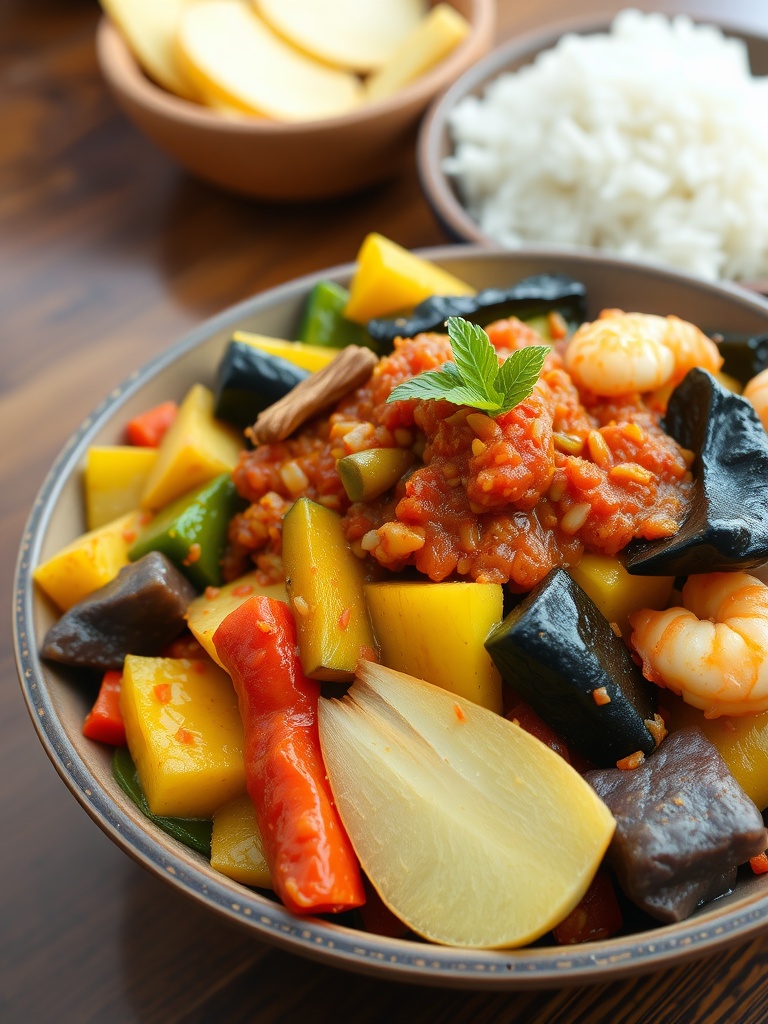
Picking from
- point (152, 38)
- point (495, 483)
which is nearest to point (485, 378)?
point (495, 483)

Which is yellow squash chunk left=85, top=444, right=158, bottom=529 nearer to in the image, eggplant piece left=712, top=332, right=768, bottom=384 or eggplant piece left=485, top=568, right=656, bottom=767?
eggplant piece left=485, top=568, right=656, bottom=767

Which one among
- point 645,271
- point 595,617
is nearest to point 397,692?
point 595,617

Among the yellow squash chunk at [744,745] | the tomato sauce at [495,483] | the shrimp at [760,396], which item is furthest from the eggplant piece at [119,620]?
the shrimp at [760,396]

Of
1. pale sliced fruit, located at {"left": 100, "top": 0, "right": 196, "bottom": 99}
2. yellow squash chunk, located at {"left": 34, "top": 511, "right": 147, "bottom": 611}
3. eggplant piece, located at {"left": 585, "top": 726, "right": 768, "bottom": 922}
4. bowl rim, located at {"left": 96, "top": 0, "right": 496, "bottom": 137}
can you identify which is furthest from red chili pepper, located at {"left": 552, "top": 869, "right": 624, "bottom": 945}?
pale sliced fruit, located at {"left": 100, "top": 0, "right": 196, "bottom": 99}

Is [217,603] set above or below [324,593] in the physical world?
below

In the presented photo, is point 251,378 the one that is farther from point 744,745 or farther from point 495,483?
point 744,745

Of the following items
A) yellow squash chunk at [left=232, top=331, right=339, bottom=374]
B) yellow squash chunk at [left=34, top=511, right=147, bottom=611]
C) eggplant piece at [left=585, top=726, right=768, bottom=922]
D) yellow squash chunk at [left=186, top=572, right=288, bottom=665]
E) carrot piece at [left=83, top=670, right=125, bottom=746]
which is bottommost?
eggplant piece at [left=585, top=726, right=768, bottom=922]

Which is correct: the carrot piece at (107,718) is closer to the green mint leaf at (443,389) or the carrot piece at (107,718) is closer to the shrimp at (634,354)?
the green mint leaf at (443,389)
